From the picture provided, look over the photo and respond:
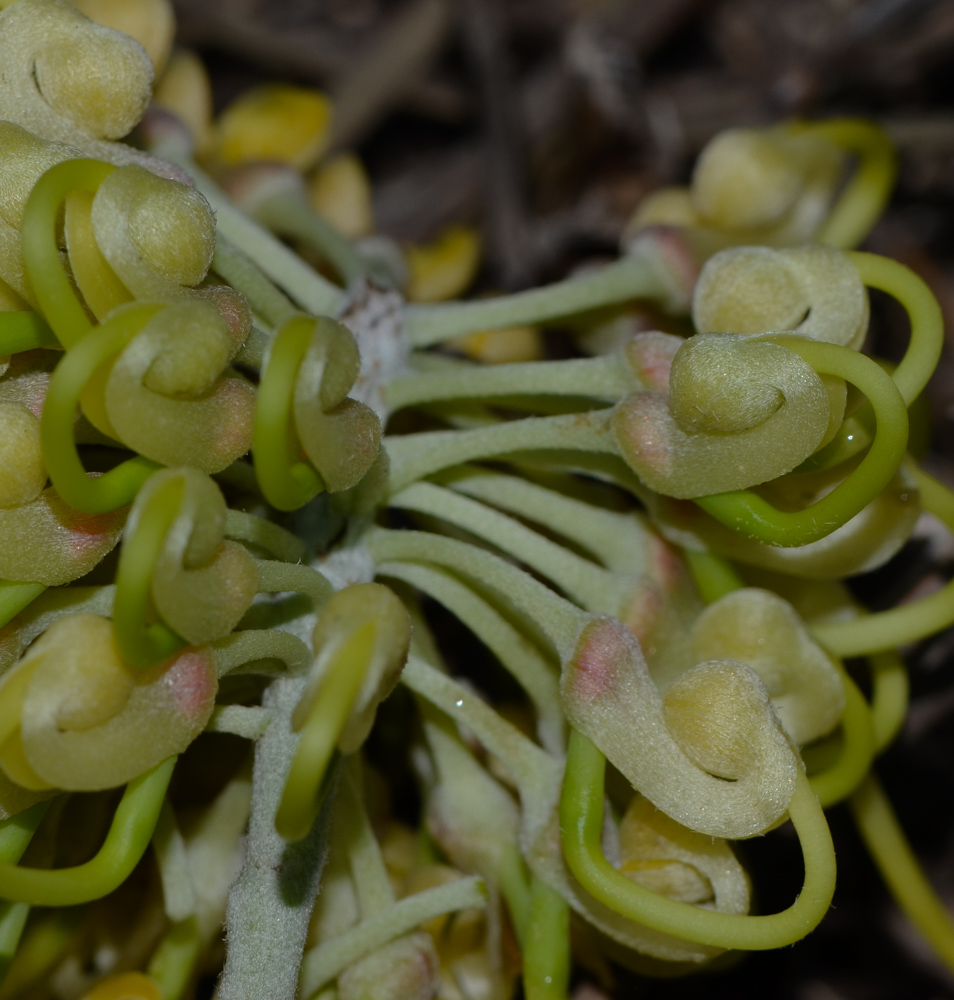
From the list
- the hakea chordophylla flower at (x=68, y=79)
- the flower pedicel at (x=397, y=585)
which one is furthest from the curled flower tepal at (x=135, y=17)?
the hakea chordophylla flower at (x=68, y=79)

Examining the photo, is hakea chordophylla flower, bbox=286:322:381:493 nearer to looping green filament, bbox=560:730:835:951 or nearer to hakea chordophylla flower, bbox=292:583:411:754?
hakea chordophylla flower, bbox=292:583:411:754

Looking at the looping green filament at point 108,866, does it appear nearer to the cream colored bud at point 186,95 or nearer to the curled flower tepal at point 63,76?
the curled flower tepal at point 63,76

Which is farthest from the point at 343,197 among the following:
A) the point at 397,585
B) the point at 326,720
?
the point at 326,720

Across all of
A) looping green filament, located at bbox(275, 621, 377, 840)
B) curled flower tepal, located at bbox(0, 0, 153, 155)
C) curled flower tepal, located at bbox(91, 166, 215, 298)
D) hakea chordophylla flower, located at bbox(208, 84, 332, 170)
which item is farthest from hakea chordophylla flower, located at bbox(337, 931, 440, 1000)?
hakea chordophylla flower, located at bbox(208, 84, 332, 170)

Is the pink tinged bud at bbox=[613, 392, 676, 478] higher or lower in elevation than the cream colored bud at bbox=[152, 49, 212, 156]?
lower

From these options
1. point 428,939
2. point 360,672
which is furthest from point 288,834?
point 428,939

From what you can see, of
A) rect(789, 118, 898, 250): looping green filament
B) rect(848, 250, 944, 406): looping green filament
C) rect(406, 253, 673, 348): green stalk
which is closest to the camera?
rect(848, 250, 944, 406): looping green filament

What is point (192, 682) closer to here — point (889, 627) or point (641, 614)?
point (641, 614)
